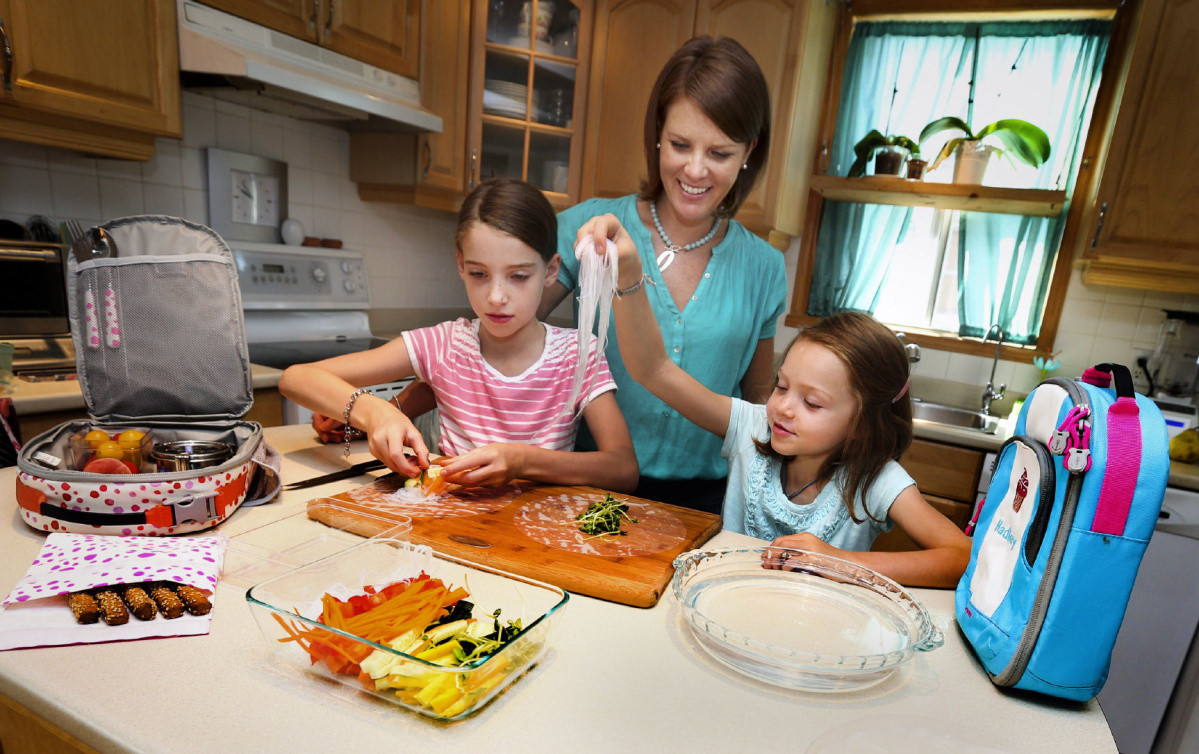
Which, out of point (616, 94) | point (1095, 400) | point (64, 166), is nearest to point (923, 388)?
point (616, 94)

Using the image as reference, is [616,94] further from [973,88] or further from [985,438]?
[985,438]

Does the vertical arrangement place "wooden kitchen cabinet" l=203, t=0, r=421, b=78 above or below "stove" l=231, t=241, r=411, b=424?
above

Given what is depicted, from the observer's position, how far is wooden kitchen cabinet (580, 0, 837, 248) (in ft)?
9.11

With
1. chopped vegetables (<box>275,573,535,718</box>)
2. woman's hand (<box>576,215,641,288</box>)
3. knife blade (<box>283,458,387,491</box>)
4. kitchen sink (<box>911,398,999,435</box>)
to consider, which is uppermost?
woman's hand (<box>576,215,641,288</box>)

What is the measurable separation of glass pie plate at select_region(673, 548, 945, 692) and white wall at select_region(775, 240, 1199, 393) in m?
2.51

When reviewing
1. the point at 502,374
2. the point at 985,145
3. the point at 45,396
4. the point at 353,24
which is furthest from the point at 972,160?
the point at 45,396

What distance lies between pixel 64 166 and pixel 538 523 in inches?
85.3

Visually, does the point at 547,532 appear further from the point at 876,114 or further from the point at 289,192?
the point at 876,114

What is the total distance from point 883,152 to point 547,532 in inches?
103

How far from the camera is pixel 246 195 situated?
2.64 m

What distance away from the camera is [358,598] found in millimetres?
711

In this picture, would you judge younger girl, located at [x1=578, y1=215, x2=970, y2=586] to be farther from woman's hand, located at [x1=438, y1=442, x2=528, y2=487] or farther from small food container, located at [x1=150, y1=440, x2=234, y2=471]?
small food container, located at [x1=150, y1=440, x2=234, y2=471]

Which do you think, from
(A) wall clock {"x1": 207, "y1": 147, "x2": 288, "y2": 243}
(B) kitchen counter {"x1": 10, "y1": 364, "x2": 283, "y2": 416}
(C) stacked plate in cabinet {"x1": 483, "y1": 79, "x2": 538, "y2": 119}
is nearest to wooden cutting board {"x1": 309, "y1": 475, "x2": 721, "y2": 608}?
(B) kitchen counter {"x1": 10, "y1": 364, "x2": 283, "y2": 416}

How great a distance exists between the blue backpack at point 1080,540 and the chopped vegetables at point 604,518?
1.63 feet
